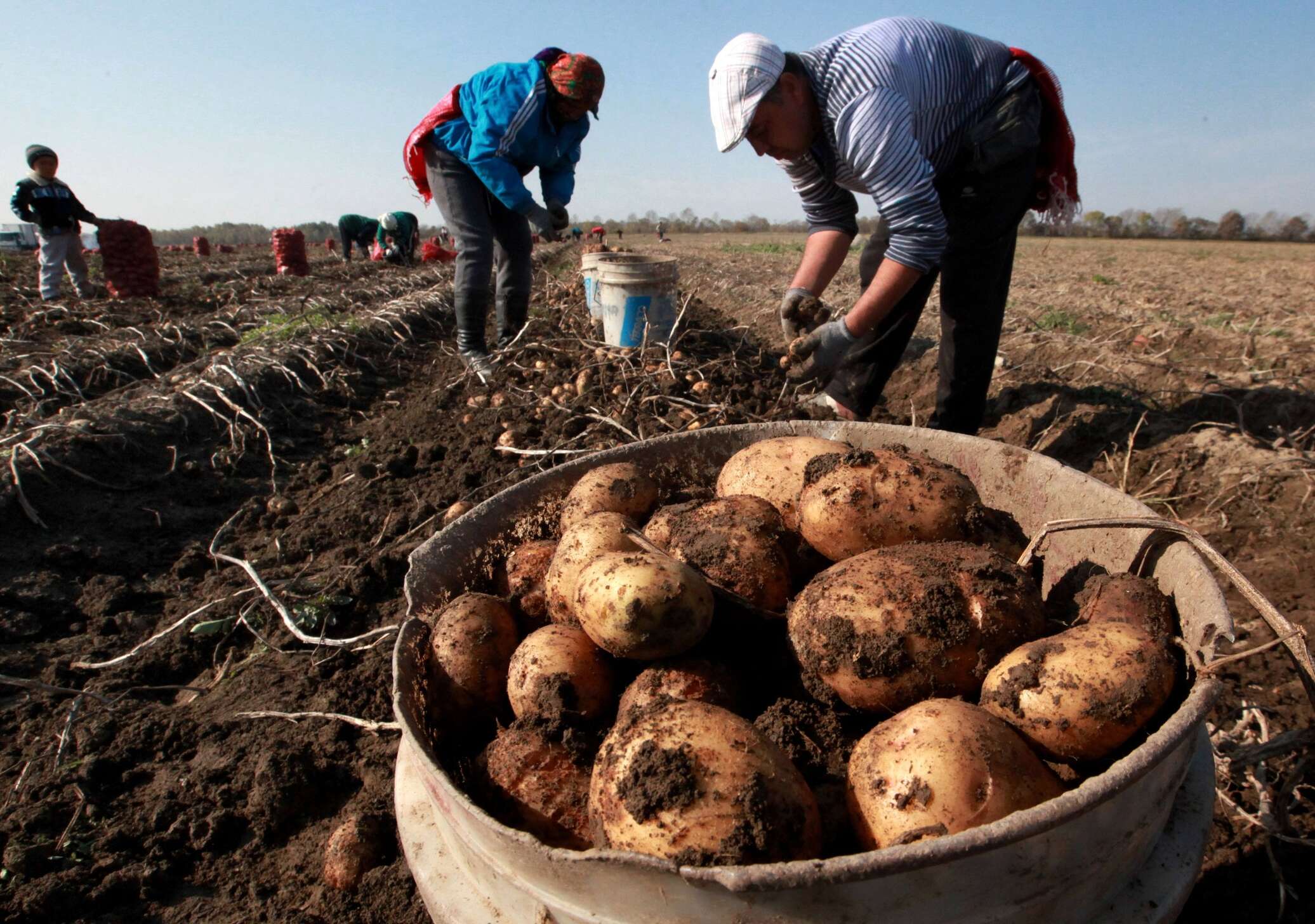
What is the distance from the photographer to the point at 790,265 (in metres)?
19.9

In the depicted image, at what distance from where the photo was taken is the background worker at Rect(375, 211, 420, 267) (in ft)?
69.4

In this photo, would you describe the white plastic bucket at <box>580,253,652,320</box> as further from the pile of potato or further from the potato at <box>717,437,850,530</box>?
the pile of potato

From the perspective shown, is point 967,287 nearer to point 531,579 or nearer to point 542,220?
point 531,579

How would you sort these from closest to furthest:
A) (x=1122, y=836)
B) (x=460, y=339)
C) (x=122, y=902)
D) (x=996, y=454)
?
(x=1122, y=836) < (x=122, y=902) < (x=996, y=454) < (x=460, y=339)

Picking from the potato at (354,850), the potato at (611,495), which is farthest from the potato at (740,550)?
the potato at (354,850)

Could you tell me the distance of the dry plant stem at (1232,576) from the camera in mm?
1153

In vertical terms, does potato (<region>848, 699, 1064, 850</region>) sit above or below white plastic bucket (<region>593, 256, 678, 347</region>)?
below

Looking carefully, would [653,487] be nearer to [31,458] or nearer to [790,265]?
[31,458]

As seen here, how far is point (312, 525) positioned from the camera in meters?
3.87

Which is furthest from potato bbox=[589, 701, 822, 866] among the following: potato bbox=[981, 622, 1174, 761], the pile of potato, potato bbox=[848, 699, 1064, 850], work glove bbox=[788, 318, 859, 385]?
work glove bbox=[788, 318, 859, 385]

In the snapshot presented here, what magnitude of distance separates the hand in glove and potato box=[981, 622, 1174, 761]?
237 centimetres

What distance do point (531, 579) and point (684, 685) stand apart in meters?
0.68

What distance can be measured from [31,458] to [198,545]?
146 cm

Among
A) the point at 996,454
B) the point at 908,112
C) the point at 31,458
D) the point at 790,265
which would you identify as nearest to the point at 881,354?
the point at 908,112
